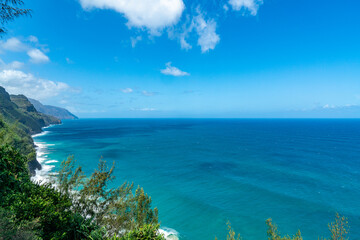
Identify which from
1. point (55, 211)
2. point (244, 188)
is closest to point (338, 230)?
point (55, 211)

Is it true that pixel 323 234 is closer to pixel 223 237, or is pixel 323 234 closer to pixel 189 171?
pixel 223 237

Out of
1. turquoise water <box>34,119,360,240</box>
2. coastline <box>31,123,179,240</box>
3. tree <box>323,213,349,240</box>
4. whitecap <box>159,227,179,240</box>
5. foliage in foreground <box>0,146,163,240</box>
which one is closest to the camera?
foliage in foreground <box>0,146,163,240</box>

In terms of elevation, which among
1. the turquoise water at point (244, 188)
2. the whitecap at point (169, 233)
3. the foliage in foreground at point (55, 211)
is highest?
the foliage in foreground at point (55, 211)

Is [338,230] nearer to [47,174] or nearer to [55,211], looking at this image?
[55,211]

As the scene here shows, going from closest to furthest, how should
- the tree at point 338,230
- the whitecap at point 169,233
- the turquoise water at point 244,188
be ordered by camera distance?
the tree at point 338,230
the whitecap at point 169,233
the turquoise water at point 244,188

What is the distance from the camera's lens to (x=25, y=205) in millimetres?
13820

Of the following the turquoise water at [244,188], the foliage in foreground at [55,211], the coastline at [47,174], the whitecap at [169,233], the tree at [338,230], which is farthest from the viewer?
the turquoise water at [244,188]

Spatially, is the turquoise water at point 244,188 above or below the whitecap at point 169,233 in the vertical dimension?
above

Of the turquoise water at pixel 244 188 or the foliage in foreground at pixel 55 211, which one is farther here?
the turquoise water at pixel 244 188

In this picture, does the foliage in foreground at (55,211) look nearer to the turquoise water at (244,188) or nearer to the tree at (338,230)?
the turquoise water at (244,188)

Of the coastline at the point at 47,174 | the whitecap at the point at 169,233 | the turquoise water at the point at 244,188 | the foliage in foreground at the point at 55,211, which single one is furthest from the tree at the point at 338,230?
the whitecap at the point at 169,233

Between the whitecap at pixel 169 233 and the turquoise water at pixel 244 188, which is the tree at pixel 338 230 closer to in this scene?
the turquoise water at pixel 244 188

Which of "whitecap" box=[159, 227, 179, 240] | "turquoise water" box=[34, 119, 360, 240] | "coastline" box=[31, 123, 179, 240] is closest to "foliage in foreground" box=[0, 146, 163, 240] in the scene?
"coastline" box=[31, 123, 179, 240]

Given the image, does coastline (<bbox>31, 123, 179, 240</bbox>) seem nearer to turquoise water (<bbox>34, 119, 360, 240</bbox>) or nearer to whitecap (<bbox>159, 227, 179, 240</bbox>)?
whitecap (<bbox>159, 227, 179, 240</bbox>)
